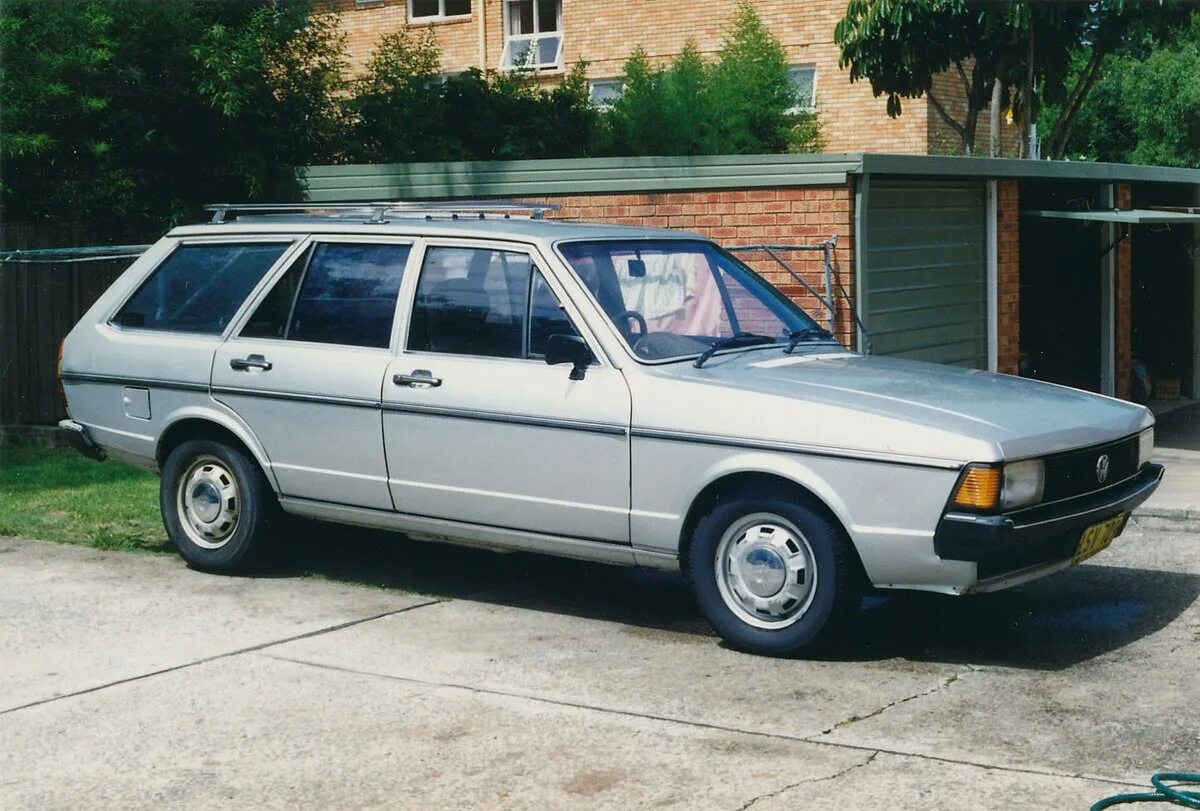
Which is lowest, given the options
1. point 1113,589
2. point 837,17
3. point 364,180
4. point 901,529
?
point 1113,589

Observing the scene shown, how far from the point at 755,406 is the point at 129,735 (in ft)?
8.87

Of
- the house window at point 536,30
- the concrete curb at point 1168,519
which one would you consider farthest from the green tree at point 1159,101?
the concrete curb at point 1168,519

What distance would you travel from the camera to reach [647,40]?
31.4m

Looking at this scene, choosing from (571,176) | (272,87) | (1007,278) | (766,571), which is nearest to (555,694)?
(766,571)

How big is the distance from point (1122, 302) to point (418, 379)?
11230 mm

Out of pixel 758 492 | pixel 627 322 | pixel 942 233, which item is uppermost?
pixel 942 233

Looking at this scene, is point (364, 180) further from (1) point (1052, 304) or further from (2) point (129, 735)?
(2) point (129, 735)

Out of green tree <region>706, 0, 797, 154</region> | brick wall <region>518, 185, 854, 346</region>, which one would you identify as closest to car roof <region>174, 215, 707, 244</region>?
brick wall <region>518, 185, 854, 346</region>

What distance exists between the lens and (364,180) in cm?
1384

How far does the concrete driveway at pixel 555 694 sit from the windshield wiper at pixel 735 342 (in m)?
1.22

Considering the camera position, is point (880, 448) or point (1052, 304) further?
point (1052, 304)

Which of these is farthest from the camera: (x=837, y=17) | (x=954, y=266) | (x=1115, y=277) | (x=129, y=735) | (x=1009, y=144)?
(x=1009, y=144)

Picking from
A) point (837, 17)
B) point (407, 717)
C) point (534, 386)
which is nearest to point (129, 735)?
point (407, 717)

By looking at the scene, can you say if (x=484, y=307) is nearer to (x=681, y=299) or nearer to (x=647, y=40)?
(x=681, y=299)
